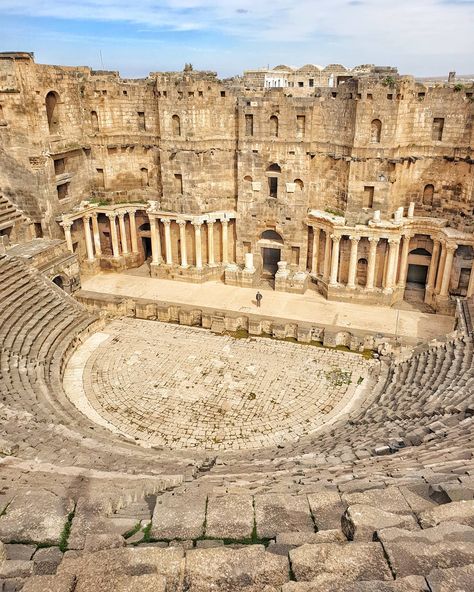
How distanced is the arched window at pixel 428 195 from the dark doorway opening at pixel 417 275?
13.0 feet

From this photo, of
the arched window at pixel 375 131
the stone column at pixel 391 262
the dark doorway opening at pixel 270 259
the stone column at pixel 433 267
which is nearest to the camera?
the arched window at pixel 375 131

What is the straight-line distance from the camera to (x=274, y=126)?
2806 cm

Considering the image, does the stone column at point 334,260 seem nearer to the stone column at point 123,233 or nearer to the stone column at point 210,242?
the stone column at point 210,242

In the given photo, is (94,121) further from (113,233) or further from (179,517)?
(179,517)

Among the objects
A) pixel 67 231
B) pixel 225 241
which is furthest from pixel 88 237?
pixel 225 241

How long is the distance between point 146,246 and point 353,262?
1467cm

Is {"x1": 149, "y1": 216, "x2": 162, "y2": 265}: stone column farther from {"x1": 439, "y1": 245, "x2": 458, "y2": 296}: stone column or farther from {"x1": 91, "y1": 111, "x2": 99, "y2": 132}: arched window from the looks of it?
{"x1": 439, "y1": 245, "x2": 458, "y2": 296}: stone column

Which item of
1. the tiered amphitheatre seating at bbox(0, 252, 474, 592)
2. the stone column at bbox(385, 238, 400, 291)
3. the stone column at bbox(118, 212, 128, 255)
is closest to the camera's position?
the tiered amphitheatre seating at bbox(0, 252, 474, 592)

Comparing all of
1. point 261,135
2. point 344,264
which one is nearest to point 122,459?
point 344,264

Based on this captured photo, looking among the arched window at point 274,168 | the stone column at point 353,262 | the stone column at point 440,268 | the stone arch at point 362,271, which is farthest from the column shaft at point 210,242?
the stone column at point 440,268

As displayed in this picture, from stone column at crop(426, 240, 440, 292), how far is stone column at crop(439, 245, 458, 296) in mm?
980

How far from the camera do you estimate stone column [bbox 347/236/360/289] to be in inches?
1066

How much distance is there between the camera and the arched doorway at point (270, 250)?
30.5m

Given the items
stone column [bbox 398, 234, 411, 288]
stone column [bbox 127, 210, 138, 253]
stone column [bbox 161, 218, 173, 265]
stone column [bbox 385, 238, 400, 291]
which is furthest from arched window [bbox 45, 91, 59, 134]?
stone column [bbox 398, 234, 411, 288]
